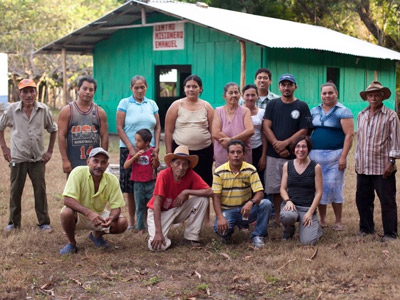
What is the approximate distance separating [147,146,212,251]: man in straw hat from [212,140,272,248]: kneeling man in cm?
16

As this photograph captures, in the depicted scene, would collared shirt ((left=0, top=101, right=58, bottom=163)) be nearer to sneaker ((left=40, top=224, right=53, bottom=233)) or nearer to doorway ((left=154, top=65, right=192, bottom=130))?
sneaker ((left=40, top=224, right=53, bottom=233))

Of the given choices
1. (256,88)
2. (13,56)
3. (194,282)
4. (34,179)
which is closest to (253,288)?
(194,282)

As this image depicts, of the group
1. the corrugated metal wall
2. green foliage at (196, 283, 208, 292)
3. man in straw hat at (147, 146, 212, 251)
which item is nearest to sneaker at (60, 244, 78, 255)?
man in straw hat at (147, 146, 212, 251)

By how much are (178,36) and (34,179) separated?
9.31 metres

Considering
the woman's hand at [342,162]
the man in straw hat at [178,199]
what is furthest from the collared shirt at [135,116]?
the woman's hand at [342,162]

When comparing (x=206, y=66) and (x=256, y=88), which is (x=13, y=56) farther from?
(x=256, y=88)

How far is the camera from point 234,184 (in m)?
5.57

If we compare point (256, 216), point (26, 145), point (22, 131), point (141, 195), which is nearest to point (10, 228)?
point (26, 145)

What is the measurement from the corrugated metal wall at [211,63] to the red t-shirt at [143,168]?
7.92 meters

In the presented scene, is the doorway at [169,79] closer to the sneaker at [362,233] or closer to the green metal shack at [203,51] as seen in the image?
the green metal shack at [203,51]

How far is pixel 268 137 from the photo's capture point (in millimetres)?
6008

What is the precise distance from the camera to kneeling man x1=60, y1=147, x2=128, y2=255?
203 inches

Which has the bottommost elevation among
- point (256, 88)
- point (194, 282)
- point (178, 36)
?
point (194, 282)

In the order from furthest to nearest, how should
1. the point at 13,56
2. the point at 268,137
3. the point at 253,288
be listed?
the point at 13,56, the point at 268,137, the point at 253,288
